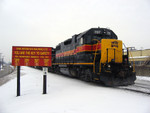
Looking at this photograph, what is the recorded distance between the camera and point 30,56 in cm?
751

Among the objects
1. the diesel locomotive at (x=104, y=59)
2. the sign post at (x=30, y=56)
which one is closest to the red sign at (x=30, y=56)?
the sign post at (x=30, y=56)

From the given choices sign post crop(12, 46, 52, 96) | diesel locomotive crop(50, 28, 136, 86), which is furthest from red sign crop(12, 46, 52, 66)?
diesel locomotive crop(50, 28, 136, 86)

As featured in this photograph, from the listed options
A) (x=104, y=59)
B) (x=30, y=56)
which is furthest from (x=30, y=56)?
(x=104, y=59)

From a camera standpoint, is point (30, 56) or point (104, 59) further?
point (104, 59)

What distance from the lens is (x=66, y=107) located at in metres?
4.76

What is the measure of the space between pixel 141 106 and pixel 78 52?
6.27m

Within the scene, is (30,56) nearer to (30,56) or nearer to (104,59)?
(30,56)

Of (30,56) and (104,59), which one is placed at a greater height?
(30,56)

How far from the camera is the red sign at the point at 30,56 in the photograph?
7.41 metres

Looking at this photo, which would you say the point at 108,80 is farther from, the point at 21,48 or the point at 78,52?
the point at 21,48

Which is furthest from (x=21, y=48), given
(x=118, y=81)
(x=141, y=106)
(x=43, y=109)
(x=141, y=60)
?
(x=141, y=60)

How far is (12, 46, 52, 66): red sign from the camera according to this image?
741cm

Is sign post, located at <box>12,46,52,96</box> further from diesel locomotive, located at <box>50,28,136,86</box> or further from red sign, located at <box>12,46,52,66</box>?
diesel locomotive, located at <box>50,28,136,86</box>

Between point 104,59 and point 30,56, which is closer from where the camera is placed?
point 30,56
